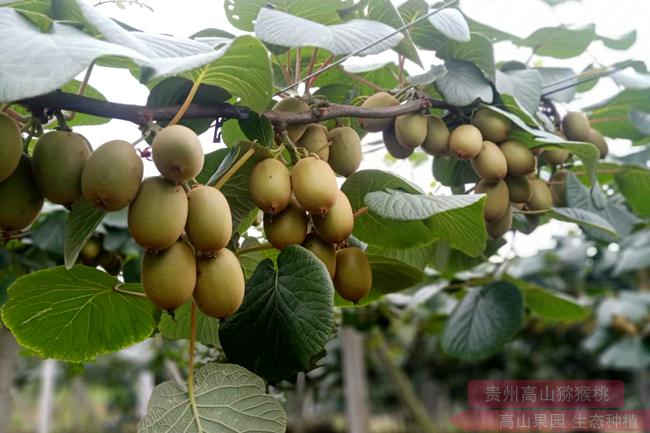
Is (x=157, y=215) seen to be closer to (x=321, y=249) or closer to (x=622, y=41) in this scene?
(x=321, y=249)

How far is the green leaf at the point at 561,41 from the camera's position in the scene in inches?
40.7

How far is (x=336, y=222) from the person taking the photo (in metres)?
0.59

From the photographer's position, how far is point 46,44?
434 mm

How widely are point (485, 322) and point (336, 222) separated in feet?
1.96

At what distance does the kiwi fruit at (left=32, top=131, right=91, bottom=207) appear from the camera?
0.49m

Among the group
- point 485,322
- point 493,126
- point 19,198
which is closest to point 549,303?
point 485,322

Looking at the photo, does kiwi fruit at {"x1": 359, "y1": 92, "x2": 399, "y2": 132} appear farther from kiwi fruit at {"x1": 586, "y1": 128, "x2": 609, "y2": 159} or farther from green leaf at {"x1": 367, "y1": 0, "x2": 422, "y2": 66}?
kiwi fruit at {"x1": 586, "y1": 128, "x2": 609, "y2": 159}

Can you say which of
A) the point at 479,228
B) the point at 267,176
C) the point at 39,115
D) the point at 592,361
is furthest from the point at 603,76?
the point at 592,361

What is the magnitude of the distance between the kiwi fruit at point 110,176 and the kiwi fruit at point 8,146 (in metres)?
0.05

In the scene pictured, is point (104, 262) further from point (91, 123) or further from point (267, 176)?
point (267, 176)

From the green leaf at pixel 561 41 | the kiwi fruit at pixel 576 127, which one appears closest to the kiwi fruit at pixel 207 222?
the kiwi fruit at pixel 576 127

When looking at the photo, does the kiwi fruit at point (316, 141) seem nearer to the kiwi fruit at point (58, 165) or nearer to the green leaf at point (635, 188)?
the kiwi fruit at point (58, 165)

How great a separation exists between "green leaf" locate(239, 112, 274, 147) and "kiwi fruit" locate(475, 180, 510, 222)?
30 cm

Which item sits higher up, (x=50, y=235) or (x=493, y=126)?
(x=493, y=126)
